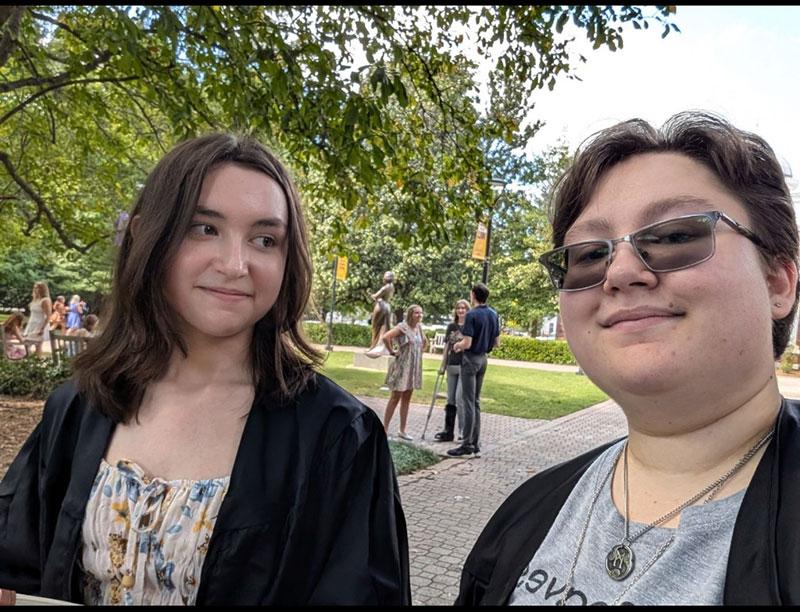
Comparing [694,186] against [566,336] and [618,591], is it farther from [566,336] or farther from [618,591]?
[618,591]

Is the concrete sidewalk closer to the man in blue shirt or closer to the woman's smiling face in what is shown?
the man in blue shirt

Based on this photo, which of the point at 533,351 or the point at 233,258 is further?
the point at 533,351

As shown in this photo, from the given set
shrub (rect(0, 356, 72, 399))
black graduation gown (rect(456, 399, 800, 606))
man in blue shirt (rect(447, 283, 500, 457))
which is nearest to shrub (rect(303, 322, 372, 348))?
shrub (rect(0, 356, 72, 399))

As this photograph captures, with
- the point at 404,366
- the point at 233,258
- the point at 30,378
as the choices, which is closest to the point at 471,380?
the point at 404,366

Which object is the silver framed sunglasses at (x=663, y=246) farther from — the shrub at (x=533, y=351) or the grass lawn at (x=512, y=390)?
the shrub at (x=533, y=351)

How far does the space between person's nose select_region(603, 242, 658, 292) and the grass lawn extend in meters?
9.47

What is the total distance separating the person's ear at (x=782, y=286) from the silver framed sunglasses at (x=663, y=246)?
Answer: 2.4 inches

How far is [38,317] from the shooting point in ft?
47.4

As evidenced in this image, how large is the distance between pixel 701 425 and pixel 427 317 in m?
32.4

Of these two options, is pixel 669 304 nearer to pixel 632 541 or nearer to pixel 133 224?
pixel 632 541

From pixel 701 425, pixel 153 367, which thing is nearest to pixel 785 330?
pixel 701 425

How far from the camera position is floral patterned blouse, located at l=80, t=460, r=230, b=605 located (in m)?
1.41

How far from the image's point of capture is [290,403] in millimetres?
1645

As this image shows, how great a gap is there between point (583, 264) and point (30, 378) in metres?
11.8
